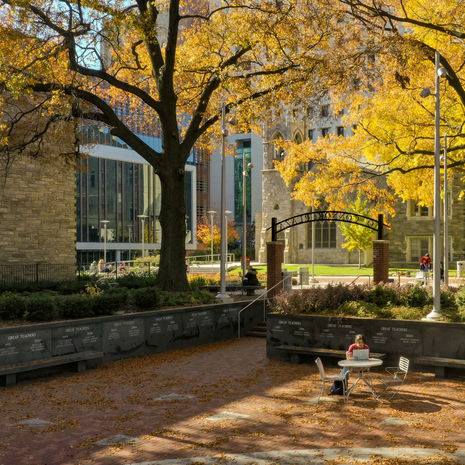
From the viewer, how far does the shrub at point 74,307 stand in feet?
53.9

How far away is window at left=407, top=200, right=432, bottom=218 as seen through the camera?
58503 millimetres

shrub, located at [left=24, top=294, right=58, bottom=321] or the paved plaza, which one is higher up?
shrub, located at [left=24, top=294, right=58, bottom=321]

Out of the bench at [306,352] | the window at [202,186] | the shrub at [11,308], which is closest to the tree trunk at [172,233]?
the shrub at [11,308]

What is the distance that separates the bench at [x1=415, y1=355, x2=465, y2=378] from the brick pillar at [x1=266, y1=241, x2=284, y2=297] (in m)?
10.2

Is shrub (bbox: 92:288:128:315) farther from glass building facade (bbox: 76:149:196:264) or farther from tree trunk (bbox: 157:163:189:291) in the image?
glass building facade (bbox: 76:149:196:264)

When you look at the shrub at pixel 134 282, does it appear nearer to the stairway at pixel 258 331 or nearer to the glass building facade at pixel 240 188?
the stairway at pixel 258 331

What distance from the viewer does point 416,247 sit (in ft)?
193

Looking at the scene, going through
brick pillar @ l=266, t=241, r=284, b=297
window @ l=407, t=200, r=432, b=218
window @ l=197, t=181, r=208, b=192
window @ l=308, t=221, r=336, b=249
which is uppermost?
window @ l=197, t=181, r=208, b=192

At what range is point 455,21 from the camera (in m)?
24.6

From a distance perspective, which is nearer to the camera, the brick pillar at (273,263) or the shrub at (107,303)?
the shrub at (107,303)

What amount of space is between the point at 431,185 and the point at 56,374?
23.8 metres

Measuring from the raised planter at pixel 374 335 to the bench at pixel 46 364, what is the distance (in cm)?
490

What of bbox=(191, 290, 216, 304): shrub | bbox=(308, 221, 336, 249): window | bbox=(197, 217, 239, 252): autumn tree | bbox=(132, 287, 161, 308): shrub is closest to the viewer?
bbox=(132, 287, 161, 308): shrub

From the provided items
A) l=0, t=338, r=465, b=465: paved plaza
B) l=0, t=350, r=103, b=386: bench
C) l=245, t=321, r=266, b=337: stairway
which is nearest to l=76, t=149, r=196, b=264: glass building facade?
l=245, t=321, r=266, b=337: stairway
